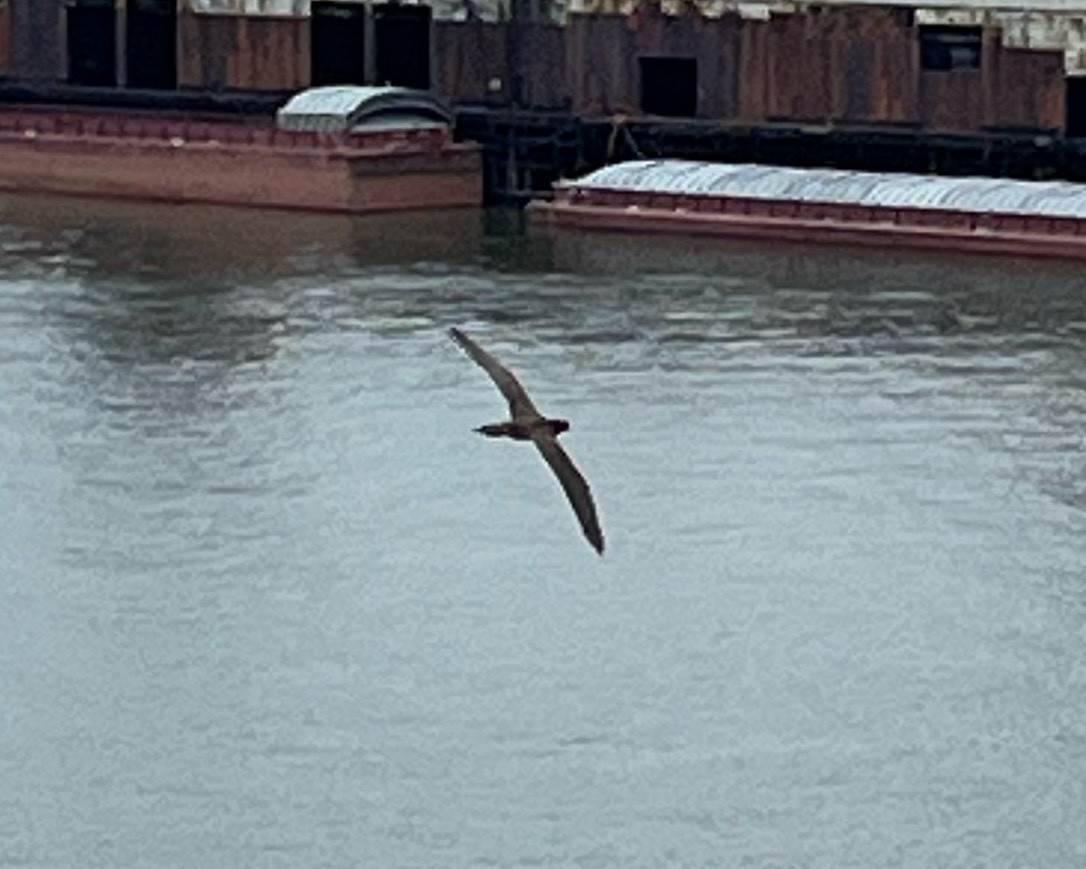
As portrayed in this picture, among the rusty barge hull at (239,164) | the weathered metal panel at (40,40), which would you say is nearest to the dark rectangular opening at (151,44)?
the weathered metal panel at (40,40)

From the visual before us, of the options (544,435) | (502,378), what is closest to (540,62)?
(544,435)

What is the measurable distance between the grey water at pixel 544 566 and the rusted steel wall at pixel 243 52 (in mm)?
10241

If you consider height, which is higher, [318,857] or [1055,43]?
[1055,43]

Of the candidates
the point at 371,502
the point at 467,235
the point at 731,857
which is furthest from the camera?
the point at 467,235

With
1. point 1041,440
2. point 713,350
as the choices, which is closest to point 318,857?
point 1041,440

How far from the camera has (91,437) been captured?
52.5 metres

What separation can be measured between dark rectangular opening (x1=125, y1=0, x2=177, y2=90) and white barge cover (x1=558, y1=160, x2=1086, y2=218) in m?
9.22

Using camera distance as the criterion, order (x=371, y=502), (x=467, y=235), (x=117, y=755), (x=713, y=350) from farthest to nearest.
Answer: (x=467, y=235) → (x=713, y=350) → (x=371, y=502) → (x=117, y=755)

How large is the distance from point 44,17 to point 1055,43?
50.5ft

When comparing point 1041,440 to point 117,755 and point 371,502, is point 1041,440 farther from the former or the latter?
point 117,755

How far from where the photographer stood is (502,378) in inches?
1384

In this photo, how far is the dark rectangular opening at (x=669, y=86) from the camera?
2793 inches

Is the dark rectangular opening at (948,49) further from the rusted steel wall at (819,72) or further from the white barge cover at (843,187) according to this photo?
the white barge cover at (843,187)

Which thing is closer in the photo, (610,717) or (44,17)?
(610,717)
